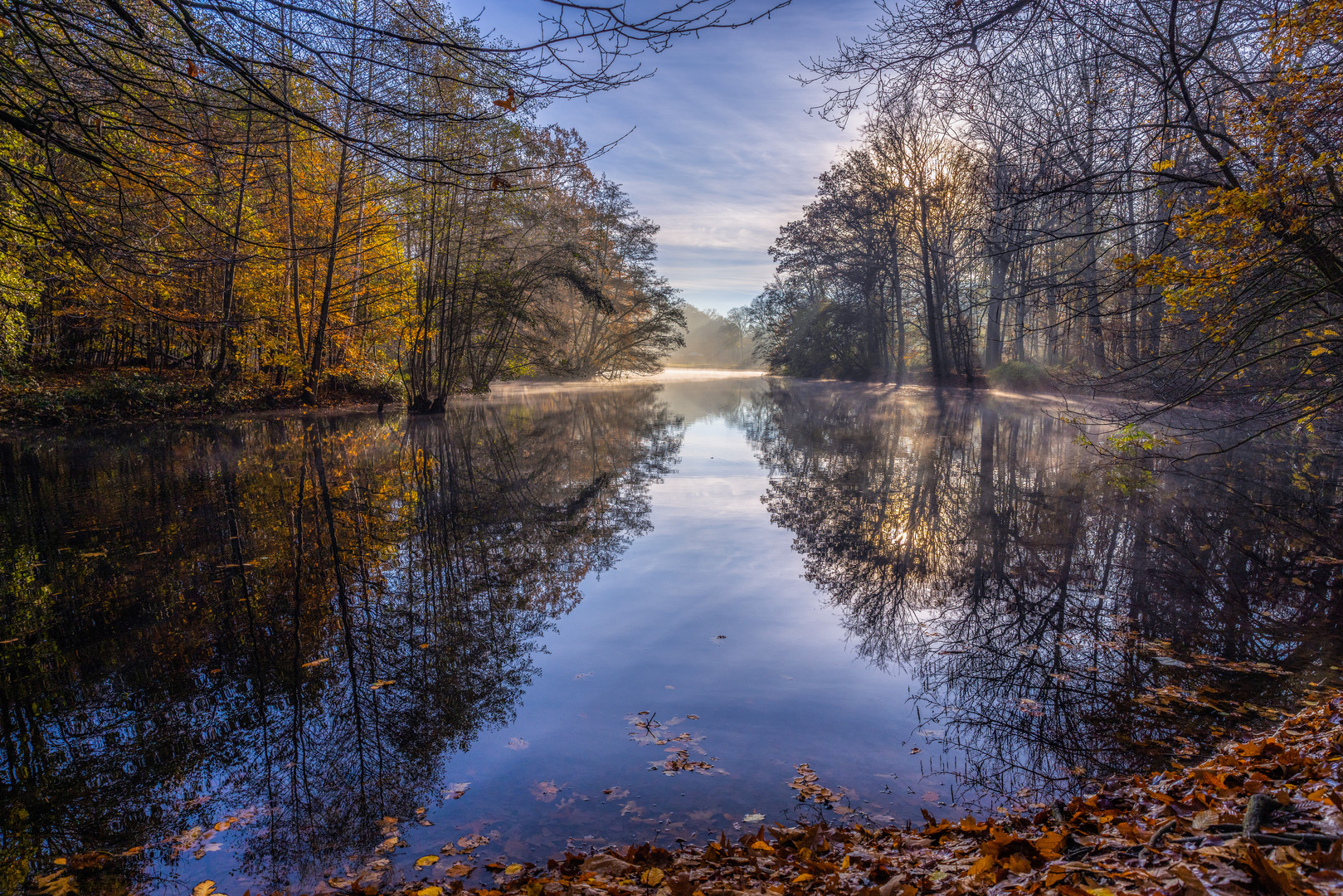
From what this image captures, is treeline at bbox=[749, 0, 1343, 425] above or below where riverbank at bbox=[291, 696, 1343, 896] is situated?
above

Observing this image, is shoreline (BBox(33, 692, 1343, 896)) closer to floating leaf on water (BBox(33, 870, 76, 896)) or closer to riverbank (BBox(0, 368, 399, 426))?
floating leaf on water (BBox(33, 870, 76, 896))

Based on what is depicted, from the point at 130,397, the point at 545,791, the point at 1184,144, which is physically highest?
the point at 1184,144

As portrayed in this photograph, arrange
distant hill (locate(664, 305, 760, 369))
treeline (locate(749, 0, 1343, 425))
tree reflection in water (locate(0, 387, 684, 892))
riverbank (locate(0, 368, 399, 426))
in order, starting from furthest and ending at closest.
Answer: distant hill (locate(664, 305, 760, 369)), riverbank (locate(0, 368, 399, 426)), treeline (locate(749, 0, 1343, 425)), tree reflection in water (locate(0, 387, 684, 892))

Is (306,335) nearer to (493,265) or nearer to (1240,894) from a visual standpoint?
(493,265)

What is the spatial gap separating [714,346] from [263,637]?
11147 centimetres

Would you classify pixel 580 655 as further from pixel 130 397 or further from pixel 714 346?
pixel 714 346

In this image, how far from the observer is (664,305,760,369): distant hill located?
318 feet

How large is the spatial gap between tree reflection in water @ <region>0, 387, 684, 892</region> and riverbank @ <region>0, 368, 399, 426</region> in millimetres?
5931

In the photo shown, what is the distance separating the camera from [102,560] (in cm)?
586

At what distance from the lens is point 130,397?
16141mm

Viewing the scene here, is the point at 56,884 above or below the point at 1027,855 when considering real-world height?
below

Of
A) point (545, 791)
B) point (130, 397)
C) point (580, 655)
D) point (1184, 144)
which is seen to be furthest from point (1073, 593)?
point (130, 397)

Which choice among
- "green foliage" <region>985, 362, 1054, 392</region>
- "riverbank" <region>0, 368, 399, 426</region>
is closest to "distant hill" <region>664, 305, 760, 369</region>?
"green foliage" <region>985, 362, 1054, 392</region>

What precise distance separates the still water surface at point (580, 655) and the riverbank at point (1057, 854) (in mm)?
198
